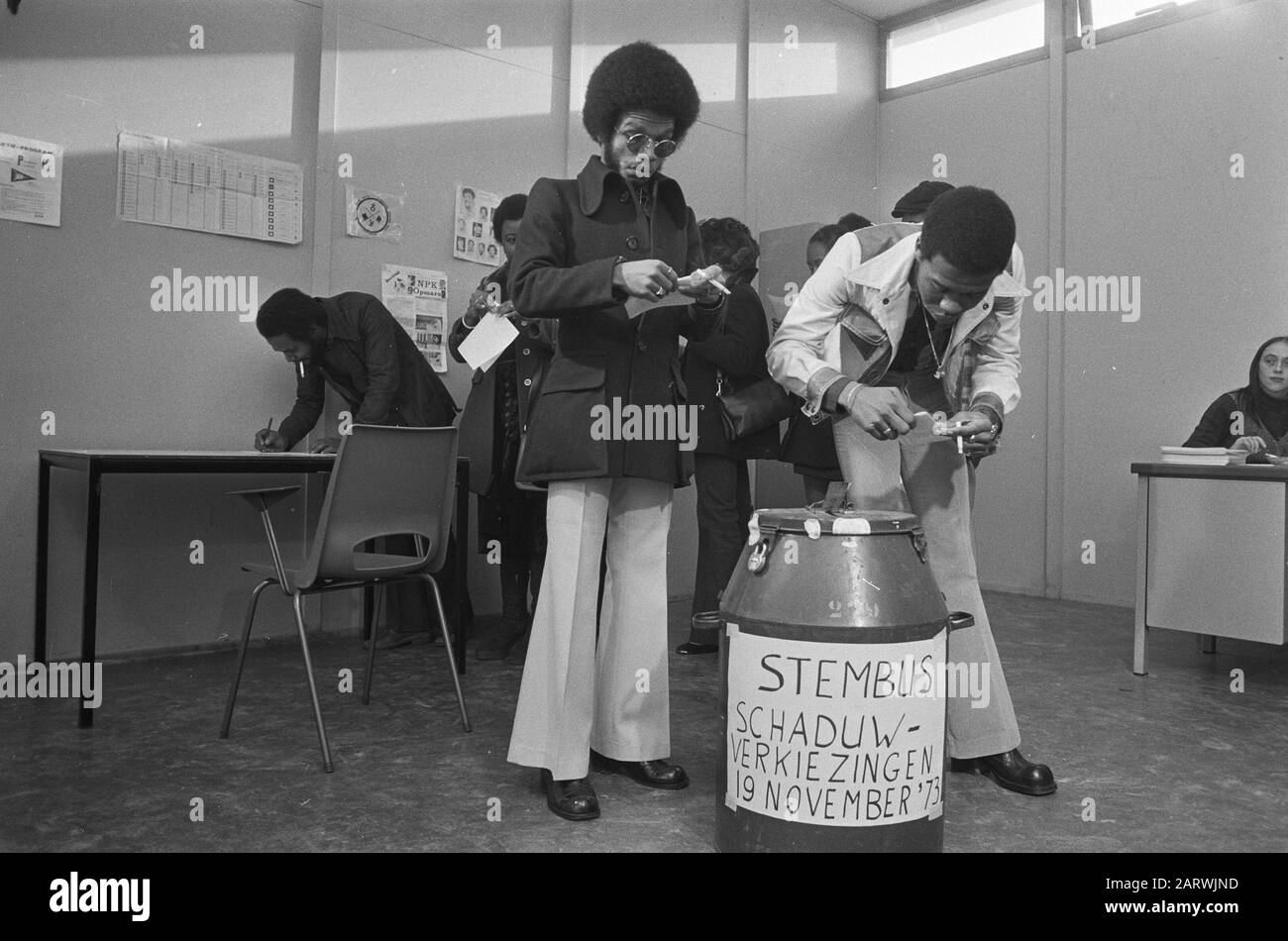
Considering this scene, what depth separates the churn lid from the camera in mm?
1453

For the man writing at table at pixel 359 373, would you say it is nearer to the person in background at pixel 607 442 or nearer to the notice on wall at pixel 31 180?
the notice on wall at pixel 31 180

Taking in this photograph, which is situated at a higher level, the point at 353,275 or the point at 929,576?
the point at 353,275

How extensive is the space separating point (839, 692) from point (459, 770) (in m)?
1.01

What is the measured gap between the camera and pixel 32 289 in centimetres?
296

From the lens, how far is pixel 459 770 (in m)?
2.08

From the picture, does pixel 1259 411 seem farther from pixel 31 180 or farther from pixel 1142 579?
pixel 31 180

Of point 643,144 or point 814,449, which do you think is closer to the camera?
point 643,144

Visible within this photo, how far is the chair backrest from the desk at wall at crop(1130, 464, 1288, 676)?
2196 millimetres

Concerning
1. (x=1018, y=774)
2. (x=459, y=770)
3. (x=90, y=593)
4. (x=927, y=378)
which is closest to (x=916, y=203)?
(x=927, y=378)

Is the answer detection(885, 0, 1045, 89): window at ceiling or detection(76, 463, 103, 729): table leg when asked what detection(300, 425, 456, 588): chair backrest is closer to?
detection(76, 463, 103, 729): table leg

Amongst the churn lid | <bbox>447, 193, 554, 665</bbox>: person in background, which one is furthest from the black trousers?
the churn lid
